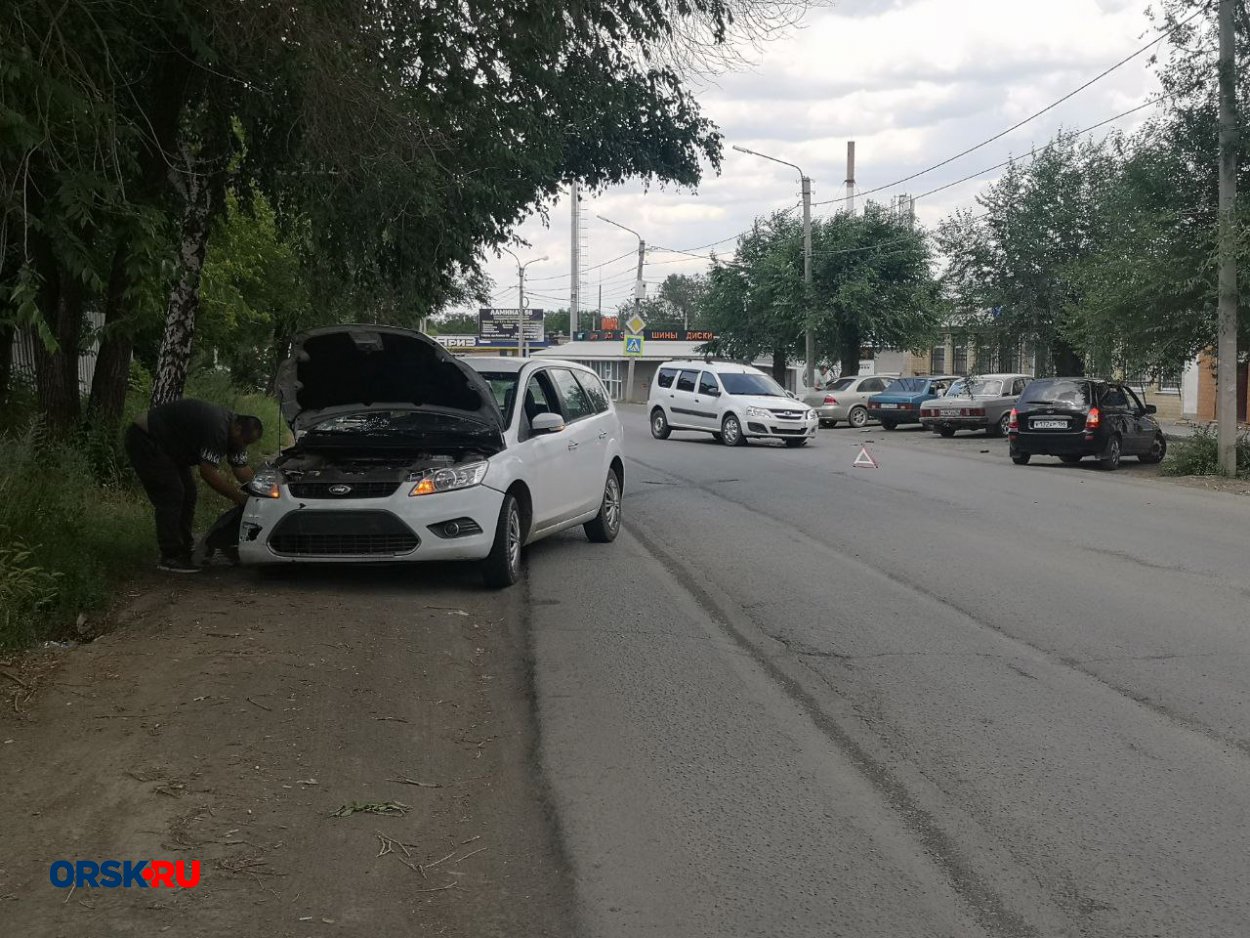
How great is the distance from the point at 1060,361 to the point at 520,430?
3348 cm

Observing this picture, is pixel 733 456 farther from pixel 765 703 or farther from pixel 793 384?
pixel 793 384

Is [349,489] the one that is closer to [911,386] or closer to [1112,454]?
[1112,454]

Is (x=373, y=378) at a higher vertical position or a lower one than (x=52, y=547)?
higher

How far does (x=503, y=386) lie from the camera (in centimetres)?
1055

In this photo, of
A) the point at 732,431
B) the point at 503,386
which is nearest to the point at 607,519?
the point at 503,386

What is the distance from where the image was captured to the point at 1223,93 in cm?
1977

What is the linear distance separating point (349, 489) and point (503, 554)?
1.19m

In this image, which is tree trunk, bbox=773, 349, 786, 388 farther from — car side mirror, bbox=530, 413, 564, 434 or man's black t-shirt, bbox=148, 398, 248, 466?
man's black t-shirt, bbox=148, 398, 248, 466

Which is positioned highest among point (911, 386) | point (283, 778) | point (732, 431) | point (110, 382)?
point (911, 386)

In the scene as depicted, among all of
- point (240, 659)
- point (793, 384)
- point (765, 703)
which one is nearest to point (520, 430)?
point (240, 659)

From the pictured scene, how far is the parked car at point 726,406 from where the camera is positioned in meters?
27.9

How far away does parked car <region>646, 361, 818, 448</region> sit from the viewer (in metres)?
27.9

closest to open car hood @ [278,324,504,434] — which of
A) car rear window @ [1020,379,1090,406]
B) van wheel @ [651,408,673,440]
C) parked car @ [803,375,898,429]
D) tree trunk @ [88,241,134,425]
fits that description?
tree trunk @ [88,241,134,425]

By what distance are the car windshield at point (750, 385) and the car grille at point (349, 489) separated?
20.2 metres
